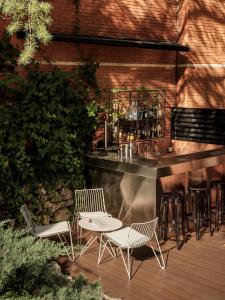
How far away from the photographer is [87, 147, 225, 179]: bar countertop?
22.5 ft

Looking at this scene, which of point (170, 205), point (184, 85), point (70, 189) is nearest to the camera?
point (170, 205)

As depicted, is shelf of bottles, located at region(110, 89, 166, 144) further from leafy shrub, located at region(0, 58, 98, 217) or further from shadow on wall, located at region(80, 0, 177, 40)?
shadow on wall, located at region(80, 0, 177, 40)

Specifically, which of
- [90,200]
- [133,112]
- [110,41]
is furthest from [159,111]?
[90,200]

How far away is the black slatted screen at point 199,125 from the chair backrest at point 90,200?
2848 mm

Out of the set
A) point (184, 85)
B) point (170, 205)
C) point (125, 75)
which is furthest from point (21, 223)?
point (184, 85)

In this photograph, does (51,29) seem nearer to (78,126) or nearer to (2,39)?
(2,39)

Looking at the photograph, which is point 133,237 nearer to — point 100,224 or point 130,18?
point 100,224

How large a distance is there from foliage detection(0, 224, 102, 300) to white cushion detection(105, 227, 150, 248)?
5.08ft

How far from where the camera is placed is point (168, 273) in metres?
6.08

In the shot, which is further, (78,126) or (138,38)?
(138,38)

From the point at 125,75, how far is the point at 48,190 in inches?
116

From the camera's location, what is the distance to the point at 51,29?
26.5 feet

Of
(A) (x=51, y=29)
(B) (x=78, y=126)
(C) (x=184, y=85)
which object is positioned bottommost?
(B) (x=78, y=126)

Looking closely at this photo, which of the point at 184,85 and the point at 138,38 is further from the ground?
the point at 138,38
